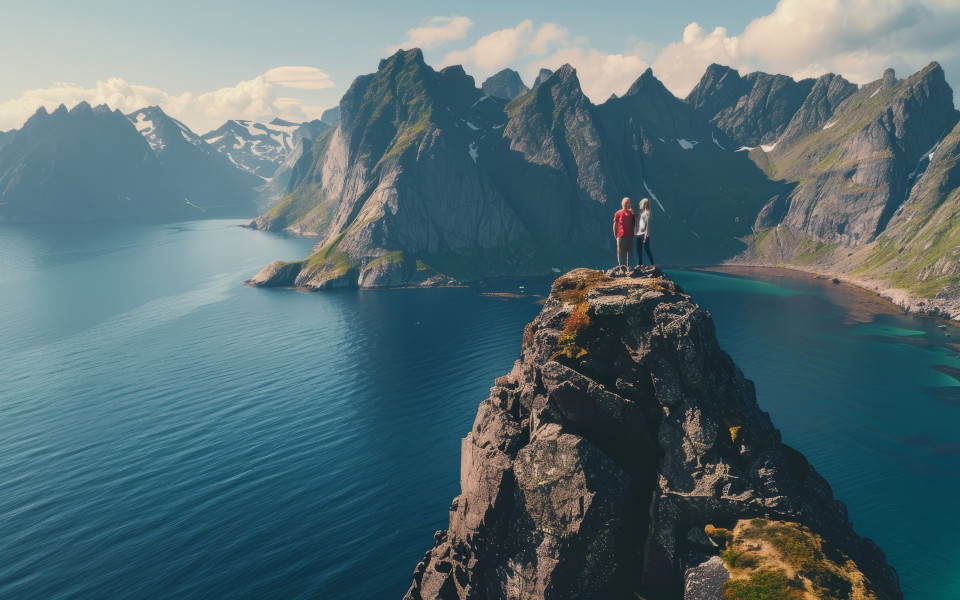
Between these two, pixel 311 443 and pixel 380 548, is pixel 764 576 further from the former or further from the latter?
pixel 311 443

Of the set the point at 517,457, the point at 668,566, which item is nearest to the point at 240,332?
the point at 517,457

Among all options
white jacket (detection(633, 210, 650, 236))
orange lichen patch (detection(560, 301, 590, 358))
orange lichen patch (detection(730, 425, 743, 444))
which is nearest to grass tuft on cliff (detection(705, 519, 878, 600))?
orange lichen patch (detection(730, 425, 743, 444))

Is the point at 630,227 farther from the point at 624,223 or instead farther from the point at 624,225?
the point at 624,223

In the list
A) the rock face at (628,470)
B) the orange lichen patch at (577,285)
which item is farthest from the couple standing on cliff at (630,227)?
the orange lichen patch at (577,285)

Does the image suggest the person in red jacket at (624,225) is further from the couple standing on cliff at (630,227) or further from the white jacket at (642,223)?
the white jacket at (642,223)

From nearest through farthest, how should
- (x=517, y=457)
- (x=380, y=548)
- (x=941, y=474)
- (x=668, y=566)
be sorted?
(x=668, y=566), (x=517, y=457), (x=380, y=548), (x=941, y=474)
